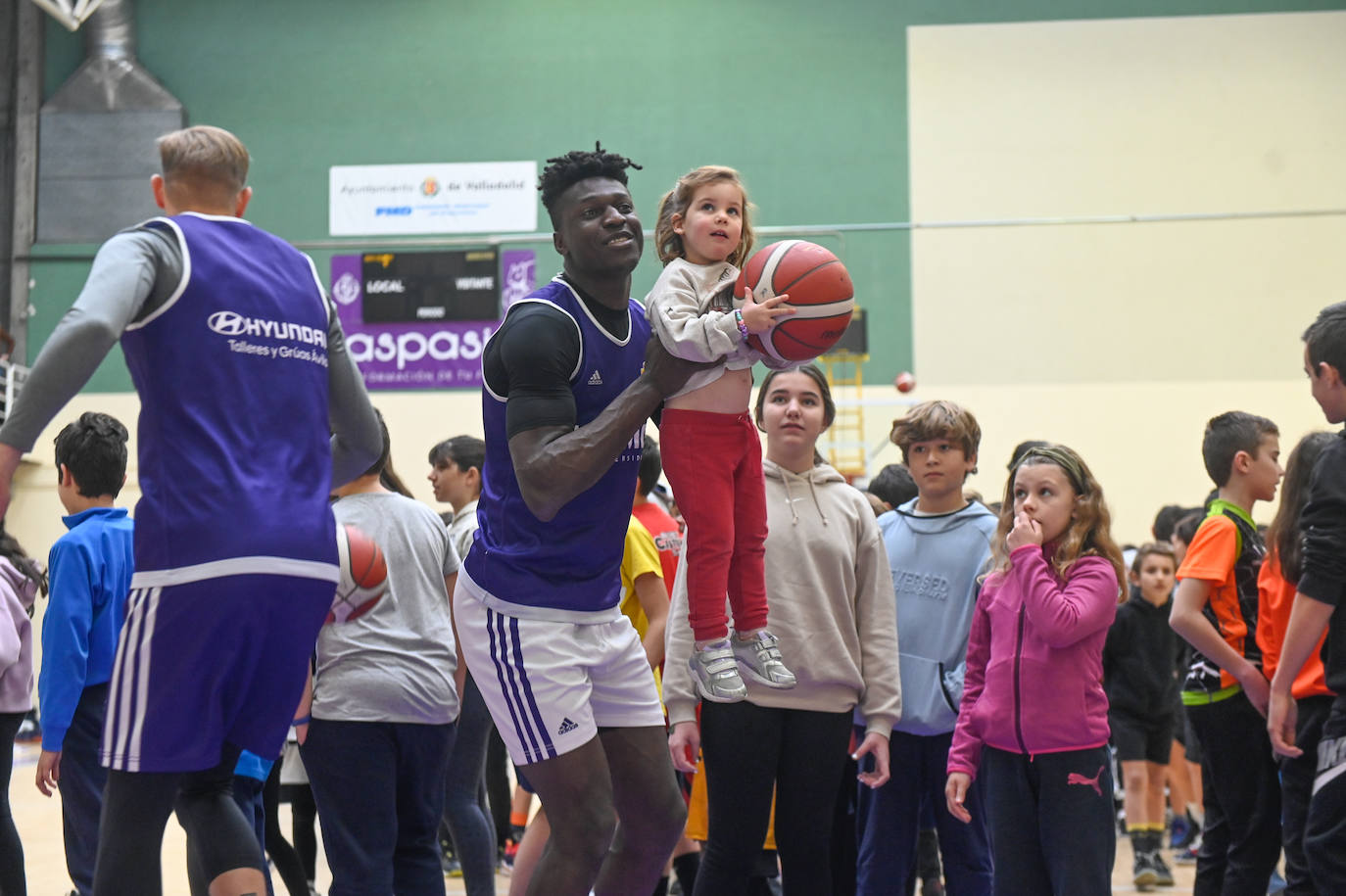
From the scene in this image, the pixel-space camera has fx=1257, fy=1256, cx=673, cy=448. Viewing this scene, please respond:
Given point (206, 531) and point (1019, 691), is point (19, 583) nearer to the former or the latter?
point (206, 531)

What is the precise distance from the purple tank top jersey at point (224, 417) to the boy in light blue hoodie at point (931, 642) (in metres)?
2.19

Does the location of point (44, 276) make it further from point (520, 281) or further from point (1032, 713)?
point (1032, 713)

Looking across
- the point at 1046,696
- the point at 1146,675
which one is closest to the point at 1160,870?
the point at 1146,675

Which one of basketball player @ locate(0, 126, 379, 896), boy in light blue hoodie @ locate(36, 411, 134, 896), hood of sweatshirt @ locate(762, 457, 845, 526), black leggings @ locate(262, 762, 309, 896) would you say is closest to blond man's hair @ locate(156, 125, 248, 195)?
basketball player @ locate(0, 126, 379, 896)

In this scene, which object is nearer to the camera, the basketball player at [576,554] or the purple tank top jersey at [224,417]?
the purple tank top jersey at [224,417]

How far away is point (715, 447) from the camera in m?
2.78

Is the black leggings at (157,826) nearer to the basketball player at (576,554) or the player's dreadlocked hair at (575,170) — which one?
the basketball player at (576,554)

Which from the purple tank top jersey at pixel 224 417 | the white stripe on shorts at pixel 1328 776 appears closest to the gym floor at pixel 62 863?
the white stripe on shorts at pixel 1328 776

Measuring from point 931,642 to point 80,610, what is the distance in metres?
2.79

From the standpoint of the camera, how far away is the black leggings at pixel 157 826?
93.7 inches

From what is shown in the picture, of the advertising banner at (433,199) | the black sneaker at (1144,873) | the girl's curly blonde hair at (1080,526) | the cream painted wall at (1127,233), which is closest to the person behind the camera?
the girl's curly blonde hair at (1080,526)

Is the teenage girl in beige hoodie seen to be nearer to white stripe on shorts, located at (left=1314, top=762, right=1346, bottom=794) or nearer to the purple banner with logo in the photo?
white stripe on shorts, located at (left=1314, top=762, right=1346, bottom=794)

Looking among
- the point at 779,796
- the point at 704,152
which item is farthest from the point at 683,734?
the point at 704,152

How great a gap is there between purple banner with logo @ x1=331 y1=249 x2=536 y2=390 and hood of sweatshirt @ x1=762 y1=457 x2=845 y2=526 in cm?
1035
